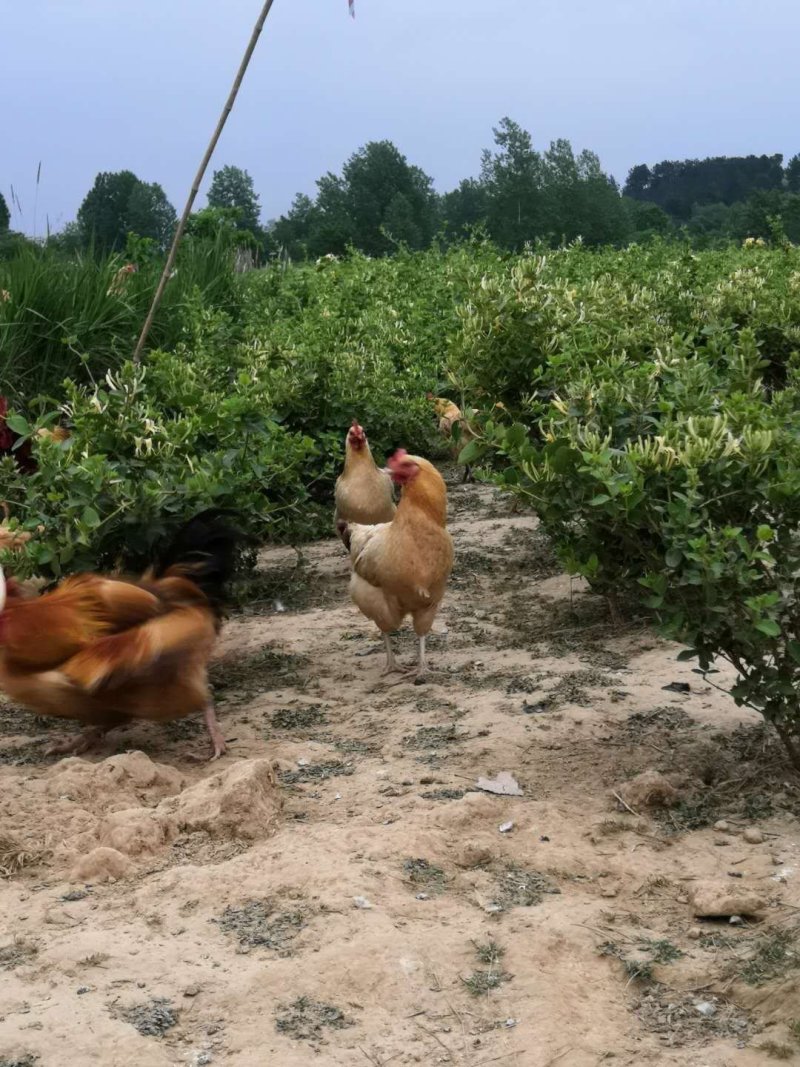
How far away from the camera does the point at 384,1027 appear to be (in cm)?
278

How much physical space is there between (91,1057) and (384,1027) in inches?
25.9

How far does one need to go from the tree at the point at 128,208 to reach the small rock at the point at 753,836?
42.5ft

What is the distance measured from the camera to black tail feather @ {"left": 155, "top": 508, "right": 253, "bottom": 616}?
198 inches

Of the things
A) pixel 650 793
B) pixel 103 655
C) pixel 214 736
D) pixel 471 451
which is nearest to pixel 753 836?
pixel 650 793

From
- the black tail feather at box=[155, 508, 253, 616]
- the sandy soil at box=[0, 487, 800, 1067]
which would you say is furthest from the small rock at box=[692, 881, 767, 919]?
the black tail feather at box=[155, 508, 253, 616]

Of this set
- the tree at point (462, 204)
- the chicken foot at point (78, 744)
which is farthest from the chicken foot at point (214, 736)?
the tree at point (462, 204)

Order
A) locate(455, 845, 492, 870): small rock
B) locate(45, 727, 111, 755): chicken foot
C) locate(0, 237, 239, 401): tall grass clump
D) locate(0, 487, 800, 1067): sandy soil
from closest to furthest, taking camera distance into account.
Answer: locate(0, 487, 800, 1067): sandy soil < locate(455, 845, 492, 870): small rock < locate(45, 727, 111, 755): chicken foot < locate(0, 237, 239, 401): tall grass clump

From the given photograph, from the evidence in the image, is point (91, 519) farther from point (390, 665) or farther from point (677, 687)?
point (677, 687)

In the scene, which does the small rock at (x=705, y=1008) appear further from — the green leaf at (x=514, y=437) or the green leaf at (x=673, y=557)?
the green leaf at (x=514, y=437)

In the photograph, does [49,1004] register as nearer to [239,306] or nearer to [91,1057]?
[91,1057]

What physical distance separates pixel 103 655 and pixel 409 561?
1.62 metres

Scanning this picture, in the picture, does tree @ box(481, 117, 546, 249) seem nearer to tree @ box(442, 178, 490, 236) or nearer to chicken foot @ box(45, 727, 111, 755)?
tree @ box(442, 178, 490, 236)

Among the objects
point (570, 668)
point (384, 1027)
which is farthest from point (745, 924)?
point (570, 668)

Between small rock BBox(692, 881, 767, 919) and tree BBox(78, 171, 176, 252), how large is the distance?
13.2m
